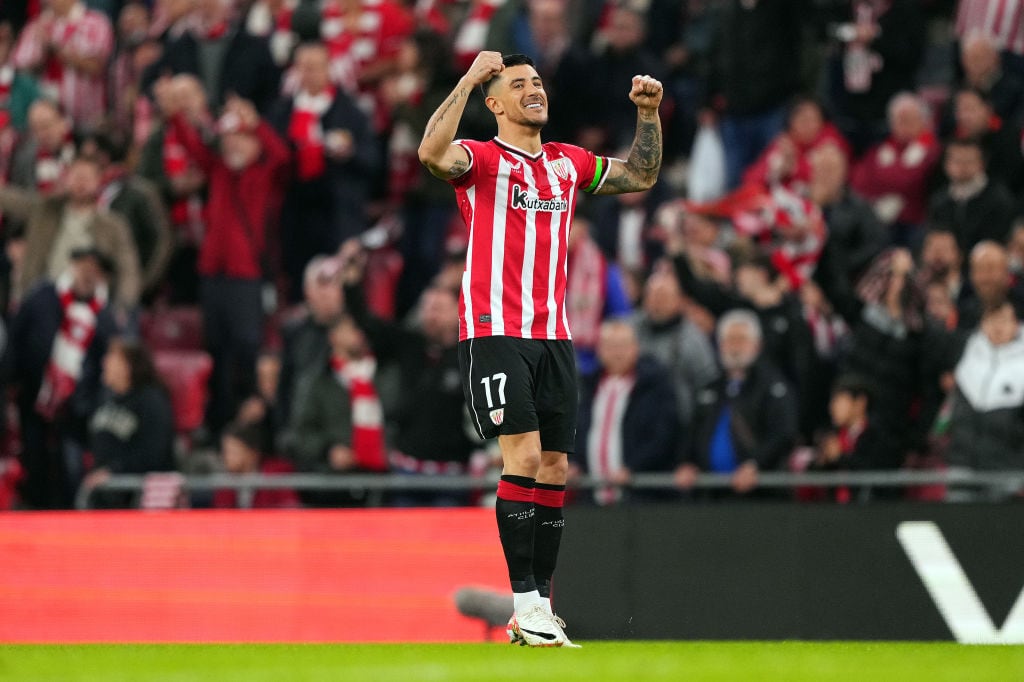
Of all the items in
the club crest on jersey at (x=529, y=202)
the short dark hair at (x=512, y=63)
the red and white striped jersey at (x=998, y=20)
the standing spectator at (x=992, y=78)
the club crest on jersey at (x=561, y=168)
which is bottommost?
the club crest on jersey at (x=529, y=202)

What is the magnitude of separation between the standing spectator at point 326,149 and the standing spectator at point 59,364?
190 centimetres

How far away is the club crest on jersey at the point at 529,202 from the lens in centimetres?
795

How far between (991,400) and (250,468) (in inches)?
225

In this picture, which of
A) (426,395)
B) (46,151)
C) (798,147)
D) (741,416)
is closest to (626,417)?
(741,416)

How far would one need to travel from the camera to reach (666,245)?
1380 cm

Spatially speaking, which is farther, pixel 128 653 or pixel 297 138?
pixel 297 138

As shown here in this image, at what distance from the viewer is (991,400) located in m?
10.8

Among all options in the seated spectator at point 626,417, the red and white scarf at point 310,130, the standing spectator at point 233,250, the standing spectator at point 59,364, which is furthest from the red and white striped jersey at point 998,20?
the standing spectator at point 59,364

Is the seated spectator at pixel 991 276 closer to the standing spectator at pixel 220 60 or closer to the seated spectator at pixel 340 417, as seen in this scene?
the seated spectator at pixel 340 417

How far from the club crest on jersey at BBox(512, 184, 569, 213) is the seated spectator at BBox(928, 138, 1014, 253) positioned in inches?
216

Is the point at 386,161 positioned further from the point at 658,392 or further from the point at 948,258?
the point at 948,258

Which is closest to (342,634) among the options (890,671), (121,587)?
(121,587)

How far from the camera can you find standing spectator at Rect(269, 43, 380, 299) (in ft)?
48.0

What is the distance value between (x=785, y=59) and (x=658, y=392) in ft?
12.0
